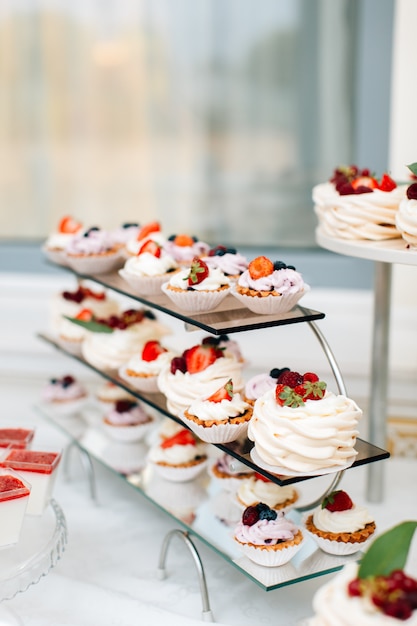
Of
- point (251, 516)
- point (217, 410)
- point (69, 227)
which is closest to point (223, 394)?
point (217, 410)

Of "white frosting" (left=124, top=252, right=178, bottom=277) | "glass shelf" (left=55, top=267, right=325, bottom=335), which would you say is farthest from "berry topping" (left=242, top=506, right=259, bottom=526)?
"white frosting" (left=124, top=252, right=178, bottom=277)

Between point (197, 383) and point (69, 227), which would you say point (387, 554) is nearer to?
point (197, 383)

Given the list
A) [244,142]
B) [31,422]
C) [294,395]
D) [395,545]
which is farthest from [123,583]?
[244,142]

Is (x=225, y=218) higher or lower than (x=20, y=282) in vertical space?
higher

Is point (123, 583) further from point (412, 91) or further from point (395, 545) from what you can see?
point (412, 91)

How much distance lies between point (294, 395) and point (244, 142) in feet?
5.41

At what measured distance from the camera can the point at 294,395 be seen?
155 cm

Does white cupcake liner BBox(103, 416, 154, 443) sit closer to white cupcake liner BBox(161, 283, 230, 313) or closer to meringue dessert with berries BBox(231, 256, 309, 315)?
white cupcake liner BBox(161, 283, 230, 313)

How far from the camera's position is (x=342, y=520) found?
5.63 feet

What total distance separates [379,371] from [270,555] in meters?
0.76

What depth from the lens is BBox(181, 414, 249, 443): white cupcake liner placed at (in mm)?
1661

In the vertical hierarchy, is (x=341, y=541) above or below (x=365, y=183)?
below

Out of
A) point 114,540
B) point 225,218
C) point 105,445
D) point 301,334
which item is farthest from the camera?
point 225,218

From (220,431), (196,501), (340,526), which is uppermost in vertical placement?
(220,431)
